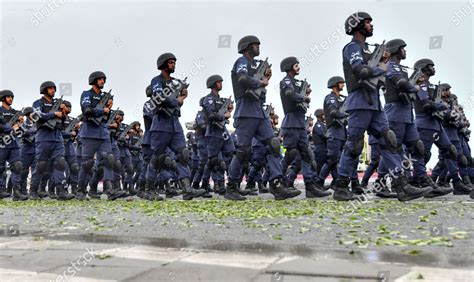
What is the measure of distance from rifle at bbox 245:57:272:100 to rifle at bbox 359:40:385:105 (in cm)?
177

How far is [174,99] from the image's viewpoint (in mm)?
9594

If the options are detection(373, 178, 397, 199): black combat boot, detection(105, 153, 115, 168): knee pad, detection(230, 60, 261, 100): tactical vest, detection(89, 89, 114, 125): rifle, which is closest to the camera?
detection(230, 60, 261, 100): tactical vest

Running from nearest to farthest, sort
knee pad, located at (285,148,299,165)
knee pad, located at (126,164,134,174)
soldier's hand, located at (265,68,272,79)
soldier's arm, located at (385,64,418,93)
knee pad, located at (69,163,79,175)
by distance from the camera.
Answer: soldier's arm, located at (385,64,418,93)
soldier's hand, located at (265,68,272,79)
knee pad, located at (285,148,299,165)
knee pad, located at (69,163,79,175)
knee pad, located at (126,164,134,174)

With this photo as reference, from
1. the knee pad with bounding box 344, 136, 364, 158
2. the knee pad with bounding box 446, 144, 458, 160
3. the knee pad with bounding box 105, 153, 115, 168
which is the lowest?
the knee pad with bounding box 105, 153, 115, 168

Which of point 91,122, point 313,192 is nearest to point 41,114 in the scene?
point 91,122

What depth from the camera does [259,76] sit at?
8852 millimetres

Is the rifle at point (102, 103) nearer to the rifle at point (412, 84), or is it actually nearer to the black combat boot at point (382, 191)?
the black combat boot at point (382, 191)

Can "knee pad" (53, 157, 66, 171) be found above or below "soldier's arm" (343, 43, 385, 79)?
below

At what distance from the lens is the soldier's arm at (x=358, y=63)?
24.4 feet

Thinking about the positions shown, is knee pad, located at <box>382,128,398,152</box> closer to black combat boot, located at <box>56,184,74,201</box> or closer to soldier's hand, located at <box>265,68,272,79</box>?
soldier's hand, located at <box>265,68,272,79</box>

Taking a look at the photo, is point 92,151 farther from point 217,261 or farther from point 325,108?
point 217,261

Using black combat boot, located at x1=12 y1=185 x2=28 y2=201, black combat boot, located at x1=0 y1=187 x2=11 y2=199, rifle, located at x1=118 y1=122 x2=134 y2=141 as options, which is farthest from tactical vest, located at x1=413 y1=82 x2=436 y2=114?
black combat boot, located at x1=0 y1=187 x2=11 y2=199

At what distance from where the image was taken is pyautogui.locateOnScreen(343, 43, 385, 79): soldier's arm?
24.4 ft

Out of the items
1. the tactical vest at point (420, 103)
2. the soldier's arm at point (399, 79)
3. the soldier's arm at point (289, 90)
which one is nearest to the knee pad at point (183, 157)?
the soldier's arm at point (289, 90)
